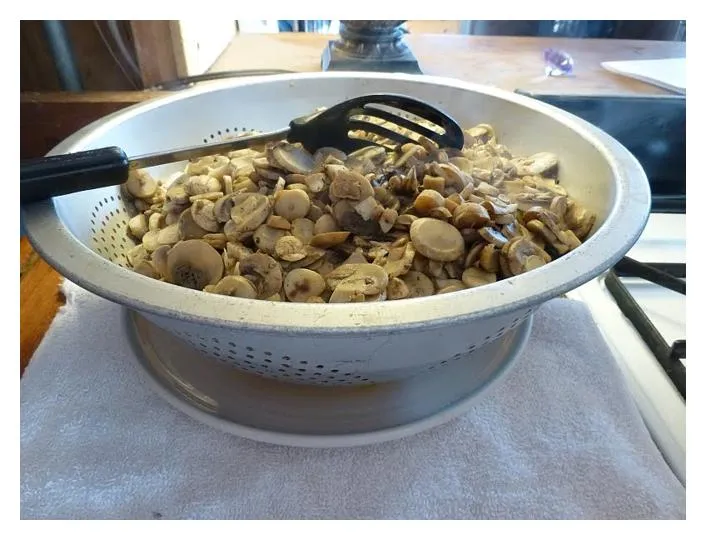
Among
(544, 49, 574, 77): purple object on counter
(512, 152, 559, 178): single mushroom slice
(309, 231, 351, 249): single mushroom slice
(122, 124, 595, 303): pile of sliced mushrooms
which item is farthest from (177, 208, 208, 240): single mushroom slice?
(544, 49, 574, 77): purple object on counter

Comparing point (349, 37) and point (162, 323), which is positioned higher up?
point (349, 37)

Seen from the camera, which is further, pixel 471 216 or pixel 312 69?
pixel 312 69

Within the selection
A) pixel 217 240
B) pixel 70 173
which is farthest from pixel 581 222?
pixel 70 173

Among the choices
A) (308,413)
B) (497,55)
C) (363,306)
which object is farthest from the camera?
(497,55)

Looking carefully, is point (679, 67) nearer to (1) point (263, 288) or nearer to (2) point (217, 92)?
(2) point (217, 92)

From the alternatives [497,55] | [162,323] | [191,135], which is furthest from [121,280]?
[497,55]

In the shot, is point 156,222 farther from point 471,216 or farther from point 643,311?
point 643,311

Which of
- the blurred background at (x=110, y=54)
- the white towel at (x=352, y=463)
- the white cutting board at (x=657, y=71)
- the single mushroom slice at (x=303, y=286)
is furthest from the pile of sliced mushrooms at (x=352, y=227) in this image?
the white cutting board at (x=657, y=71)
